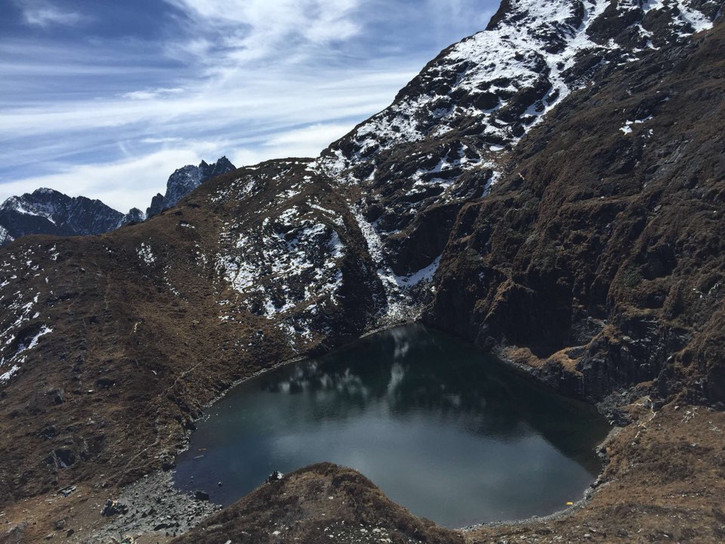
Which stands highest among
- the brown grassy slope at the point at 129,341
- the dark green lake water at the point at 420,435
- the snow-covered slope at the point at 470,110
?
the snow-covered slope at the point at 470,110

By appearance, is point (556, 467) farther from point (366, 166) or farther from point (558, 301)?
point (366, 166)

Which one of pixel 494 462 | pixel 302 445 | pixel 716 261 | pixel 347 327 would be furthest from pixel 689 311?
pixel 347 327

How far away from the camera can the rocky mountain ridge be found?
194 ft

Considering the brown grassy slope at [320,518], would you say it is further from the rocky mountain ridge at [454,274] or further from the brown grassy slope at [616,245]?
the brown grassy slope at [616,245]

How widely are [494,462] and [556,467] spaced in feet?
22.1

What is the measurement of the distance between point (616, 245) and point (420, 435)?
42311mm

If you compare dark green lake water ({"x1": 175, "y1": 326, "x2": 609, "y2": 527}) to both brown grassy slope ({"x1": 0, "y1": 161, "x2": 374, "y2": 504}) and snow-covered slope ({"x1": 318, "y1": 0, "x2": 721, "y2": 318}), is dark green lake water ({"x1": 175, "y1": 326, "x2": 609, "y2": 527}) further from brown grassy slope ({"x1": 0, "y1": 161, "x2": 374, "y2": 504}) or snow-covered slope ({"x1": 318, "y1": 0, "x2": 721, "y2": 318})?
snow-covered slope ({"x1": 318, "y1": 0, "x2": 721, "y2": 318})

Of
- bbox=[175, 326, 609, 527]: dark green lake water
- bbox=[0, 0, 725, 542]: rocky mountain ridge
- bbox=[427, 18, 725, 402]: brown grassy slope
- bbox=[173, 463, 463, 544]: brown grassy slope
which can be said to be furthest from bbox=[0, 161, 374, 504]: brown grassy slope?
bbox=[427, 18, 725, 402]: brown grassy slope

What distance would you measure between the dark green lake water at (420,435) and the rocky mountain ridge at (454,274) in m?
4.81

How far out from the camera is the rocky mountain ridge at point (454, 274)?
5909 cm

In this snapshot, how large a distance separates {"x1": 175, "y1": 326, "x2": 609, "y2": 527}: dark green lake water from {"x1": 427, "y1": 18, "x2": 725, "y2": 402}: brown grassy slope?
9.58 m

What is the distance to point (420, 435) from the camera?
207 feet

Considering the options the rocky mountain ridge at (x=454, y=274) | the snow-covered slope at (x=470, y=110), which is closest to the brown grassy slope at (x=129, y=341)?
the rocky mountain ridge at (x=454, y=274)

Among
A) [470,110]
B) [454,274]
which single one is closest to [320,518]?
[454,274]
